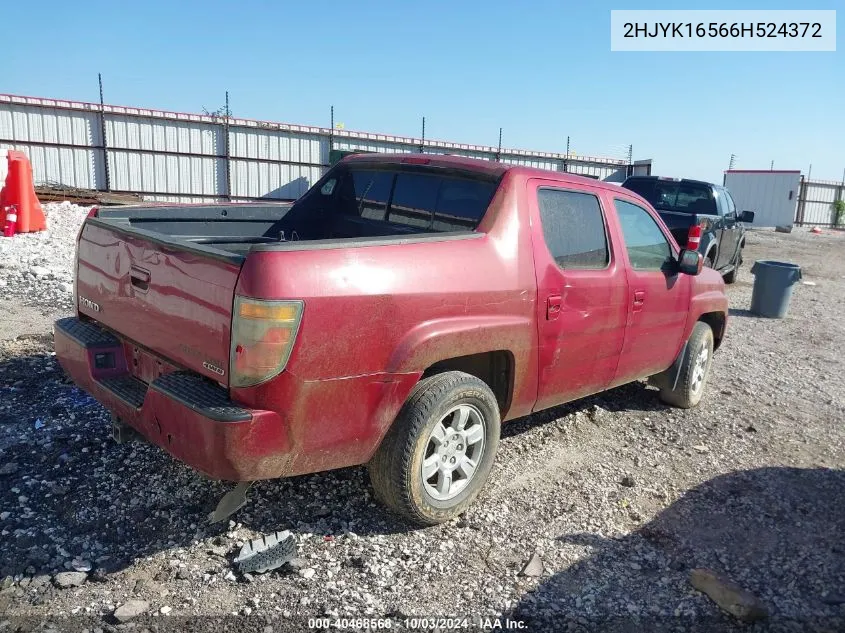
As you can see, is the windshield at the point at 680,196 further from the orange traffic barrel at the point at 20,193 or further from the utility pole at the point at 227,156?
the utility pole at the point at 227,156

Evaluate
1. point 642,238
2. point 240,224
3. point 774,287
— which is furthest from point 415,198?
point 774,287

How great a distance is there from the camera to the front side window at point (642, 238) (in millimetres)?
4496

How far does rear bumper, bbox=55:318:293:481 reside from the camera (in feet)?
8.85

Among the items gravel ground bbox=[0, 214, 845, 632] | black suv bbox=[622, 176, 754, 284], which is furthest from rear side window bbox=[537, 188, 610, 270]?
black suv bbox=[622, 176, 754, 284]

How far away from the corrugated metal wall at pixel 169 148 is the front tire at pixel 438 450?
18.3m

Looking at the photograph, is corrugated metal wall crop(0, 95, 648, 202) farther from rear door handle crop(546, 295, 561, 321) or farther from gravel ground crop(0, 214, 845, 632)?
rear door handle crop(546, 295, 561, 321)

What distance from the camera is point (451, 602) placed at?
9.57ft

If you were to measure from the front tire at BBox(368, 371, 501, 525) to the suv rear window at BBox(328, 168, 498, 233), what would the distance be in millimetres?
940

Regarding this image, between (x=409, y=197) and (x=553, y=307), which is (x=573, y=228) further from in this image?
(x=409, y=197)

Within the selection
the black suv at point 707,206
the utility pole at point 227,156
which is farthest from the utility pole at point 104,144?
the black suv at point 707,206

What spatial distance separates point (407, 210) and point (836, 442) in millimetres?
3739

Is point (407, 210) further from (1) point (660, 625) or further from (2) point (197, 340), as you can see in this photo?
(1) point (660, 625)

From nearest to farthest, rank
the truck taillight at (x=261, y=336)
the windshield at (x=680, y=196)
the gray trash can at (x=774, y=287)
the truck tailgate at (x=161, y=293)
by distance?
the truck taillight at (x=261, y=336)
the truck tailgate at (x=161, y=293)
the gray trash can at (x=774, y=287)
the windshield at (x=680, y=196)

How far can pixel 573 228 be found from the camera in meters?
4.02
